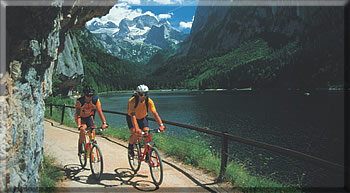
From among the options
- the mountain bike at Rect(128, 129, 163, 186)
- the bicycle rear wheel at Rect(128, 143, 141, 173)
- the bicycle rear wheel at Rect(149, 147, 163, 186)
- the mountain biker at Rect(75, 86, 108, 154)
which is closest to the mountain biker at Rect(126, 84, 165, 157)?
the mountain bike at Rect(128, 129, 163, 186)

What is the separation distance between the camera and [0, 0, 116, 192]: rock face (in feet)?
12.6

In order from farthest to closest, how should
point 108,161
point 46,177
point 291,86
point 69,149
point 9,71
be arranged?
point 291,86
point 69,149
point 108,161
point 46,177
point 9,71

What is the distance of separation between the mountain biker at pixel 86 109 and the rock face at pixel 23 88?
1.57m

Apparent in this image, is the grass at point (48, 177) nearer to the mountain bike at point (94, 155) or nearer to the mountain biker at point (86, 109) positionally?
the mountain bike at point (94, 155)

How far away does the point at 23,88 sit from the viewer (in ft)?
14.1

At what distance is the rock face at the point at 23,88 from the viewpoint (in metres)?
3.83

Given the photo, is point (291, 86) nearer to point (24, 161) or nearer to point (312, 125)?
point (312, 125)

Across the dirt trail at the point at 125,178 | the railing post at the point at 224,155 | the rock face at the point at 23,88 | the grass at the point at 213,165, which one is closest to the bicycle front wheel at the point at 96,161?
the dirt trail at the point at 125,178

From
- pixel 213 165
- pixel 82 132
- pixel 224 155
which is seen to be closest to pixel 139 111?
pixel 82 132

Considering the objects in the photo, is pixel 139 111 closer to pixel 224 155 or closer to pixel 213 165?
pixel 224 155

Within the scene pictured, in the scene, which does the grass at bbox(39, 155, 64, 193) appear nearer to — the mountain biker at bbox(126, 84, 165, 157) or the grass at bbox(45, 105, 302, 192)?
the mountain biker at bbox(126, 84, 165, 157)

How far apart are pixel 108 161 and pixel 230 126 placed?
2671 cm

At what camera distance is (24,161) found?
4289 millimetres

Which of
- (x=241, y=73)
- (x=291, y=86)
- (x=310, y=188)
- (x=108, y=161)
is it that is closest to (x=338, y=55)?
(x=291, y=86)
